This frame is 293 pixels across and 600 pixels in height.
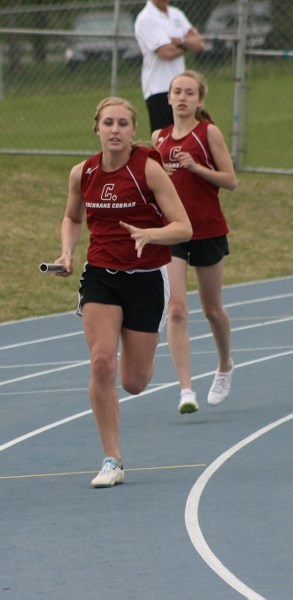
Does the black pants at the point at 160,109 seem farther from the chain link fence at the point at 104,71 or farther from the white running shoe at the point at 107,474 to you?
the white running shoe at the point at 107,474

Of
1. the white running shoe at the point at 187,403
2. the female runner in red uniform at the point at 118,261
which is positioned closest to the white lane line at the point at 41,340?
the white running shoe at the point at 187,403

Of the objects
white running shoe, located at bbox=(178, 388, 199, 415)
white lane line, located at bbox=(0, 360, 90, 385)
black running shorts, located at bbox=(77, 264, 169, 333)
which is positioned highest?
black running shorts, located at bbox=(77, 264, 169, 333)

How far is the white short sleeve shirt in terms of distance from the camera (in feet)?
53.2

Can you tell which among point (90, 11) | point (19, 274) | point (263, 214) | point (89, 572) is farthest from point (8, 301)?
point (90, 11)

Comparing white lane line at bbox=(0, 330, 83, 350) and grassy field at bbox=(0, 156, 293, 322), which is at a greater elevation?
white lane line at bbox=(0, 330, 83, 350)

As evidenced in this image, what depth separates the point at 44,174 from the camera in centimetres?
2073

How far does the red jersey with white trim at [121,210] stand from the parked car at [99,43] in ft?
41.5

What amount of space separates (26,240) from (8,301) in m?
2.89

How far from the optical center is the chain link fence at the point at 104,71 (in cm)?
2055

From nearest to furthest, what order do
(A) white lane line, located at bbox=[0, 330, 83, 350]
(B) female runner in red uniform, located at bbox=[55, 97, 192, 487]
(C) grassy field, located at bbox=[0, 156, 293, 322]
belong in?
(B) female runner in red uniform, located at bbox=[55, 97, 192, 487]
(A) white lane line, located at bbox=[0, 330, 83, 350]
(C) grassy field, located at bbox=[0, 156, 293, 322]

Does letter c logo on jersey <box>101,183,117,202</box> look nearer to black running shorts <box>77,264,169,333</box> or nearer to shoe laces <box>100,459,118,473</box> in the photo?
black running shorts <box>77,264,169,333</box>

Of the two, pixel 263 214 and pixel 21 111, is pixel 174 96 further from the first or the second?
pixel 21 111

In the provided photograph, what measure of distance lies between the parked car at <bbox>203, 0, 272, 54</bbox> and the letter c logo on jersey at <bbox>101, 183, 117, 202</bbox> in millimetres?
12828

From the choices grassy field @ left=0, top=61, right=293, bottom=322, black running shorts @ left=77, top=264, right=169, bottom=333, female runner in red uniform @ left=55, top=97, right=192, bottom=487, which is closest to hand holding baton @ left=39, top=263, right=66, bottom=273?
female runner in red uniform @ left=55, top=97, right=192, bottom=487
